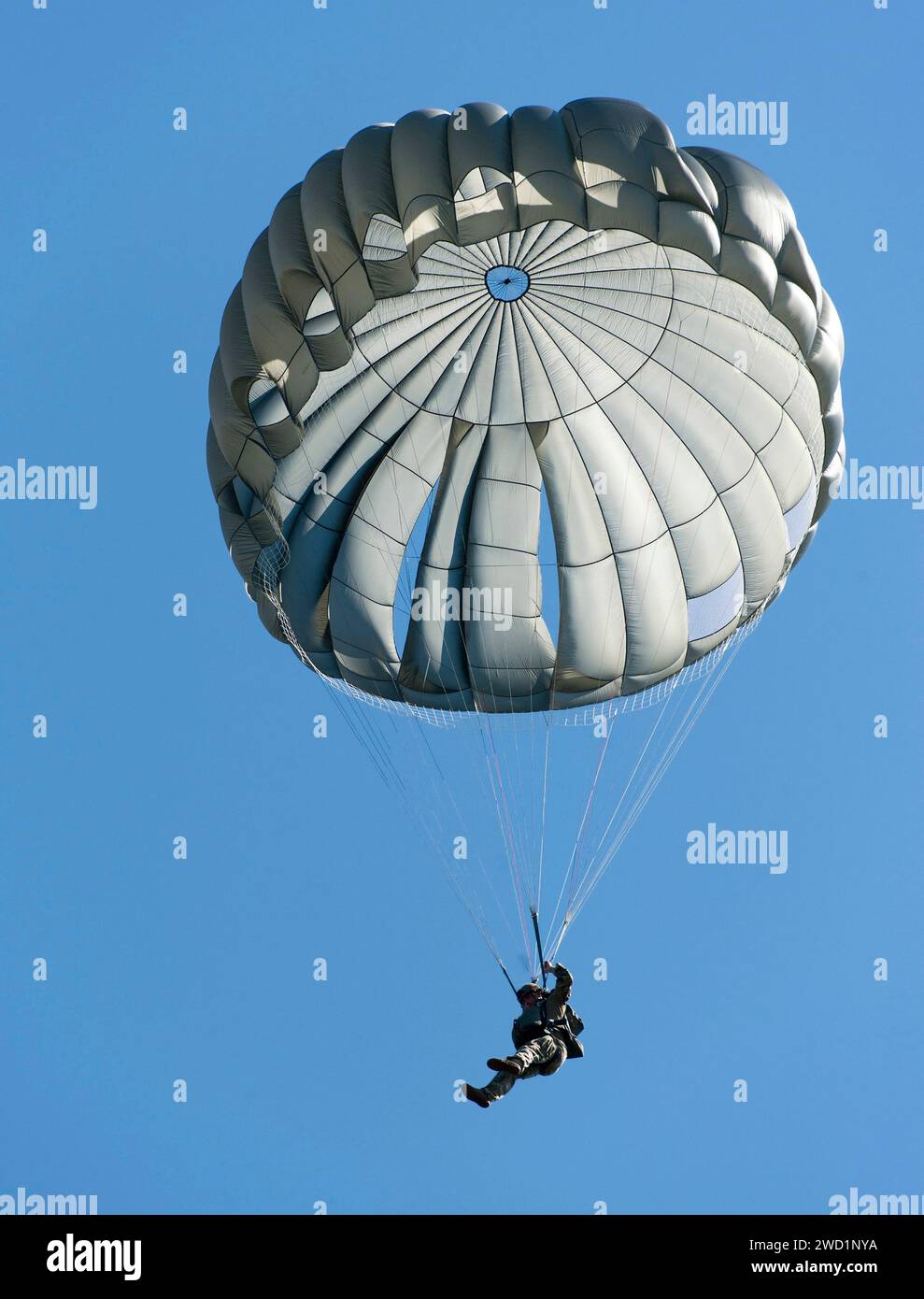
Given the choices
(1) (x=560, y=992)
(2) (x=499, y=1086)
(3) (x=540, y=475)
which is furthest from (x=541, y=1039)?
(3) (x=540, y=475)

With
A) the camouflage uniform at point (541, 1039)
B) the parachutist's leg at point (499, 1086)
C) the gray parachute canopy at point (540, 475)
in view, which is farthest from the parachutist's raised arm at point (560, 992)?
the gray parachute canopy at point (540, 475)

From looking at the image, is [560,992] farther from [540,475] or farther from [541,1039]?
[540,475]

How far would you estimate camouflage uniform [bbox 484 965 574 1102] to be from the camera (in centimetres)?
1852

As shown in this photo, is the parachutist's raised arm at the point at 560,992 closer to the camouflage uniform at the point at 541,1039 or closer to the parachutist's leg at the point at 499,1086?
the camouflage uniform at the point at 541,1039

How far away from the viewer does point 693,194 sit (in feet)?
58.4

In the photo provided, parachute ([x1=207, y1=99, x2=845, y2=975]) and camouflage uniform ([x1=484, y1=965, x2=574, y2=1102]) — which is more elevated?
parachute ([x1=207, y1=99, x2=845, y2=975])

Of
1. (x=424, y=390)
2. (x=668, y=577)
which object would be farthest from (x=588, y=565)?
(x=424, y=390)

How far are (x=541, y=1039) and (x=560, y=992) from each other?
53 cm

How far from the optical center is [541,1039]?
18938mm

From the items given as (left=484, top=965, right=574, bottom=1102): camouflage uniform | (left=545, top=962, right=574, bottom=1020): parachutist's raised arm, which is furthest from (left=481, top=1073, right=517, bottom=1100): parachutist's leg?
(left=545, top=962, right=574, bottom=1020): parachutist's raised arm

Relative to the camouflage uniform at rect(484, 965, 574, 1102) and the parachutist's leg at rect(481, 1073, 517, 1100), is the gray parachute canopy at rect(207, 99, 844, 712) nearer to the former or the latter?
the camouflage uniform at rect(484, 965, 574, 1102)

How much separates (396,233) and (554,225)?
2104 mm
